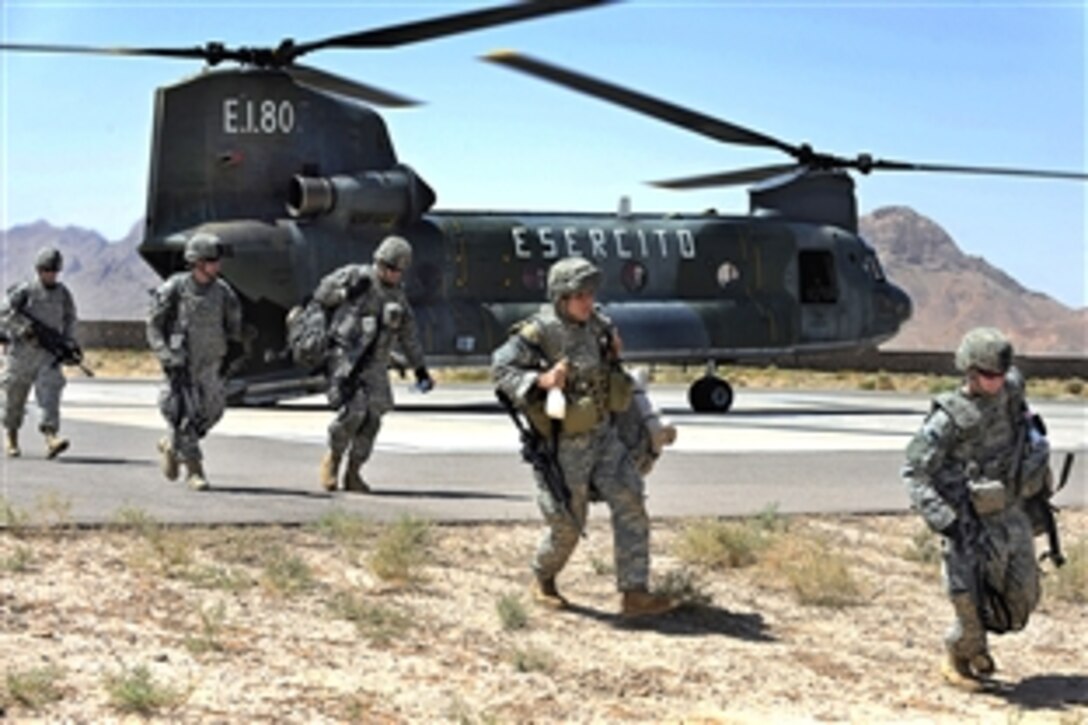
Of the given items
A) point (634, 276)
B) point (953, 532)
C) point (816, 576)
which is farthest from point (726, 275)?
point (953, 532)

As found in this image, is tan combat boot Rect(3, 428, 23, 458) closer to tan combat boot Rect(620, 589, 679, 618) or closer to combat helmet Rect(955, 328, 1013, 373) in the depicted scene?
tan combat boot Rect(620, 589, 679, 618)

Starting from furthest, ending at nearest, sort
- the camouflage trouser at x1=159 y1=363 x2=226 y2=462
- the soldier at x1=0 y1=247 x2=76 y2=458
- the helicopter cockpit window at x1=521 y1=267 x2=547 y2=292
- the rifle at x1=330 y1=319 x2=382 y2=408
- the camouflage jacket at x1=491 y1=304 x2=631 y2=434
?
the helicopter cockpit window at x1=521 y1=267 x2=547 y2=292, the soldier at x1=0 y1=247 x2=76 y2=458, the rifle at x1=330 y1=319 x2=382 y2=408, the camouflage trouser at x1=159 y1=363 x2=226 y2=462, the camouflage jacket at x1=491 y1=304 x2=631 y2=434

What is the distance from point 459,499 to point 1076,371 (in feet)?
149

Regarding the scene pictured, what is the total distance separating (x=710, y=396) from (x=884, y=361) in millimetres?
28212

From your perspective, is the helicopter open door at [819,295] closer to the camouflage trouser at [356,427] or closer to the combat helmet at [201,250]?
the camouflage trouser at [356,427]

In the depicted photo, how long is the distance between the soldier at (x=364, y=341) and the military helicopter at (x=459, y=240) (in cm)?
682

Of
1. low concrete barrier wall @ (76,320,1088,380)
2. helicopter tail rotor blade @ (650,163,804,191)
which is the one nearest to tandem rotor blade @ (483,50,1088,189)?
helicopter tail rotor blade @ (650,163,804,191)

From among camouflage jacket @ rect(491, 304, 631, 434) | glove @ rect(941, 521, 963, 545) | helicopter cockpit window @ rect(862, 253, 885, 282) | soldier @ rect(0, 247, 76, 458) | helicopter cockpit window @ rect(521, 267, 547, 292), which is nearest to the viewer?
glove @ rect(941, 521, 963, 545)

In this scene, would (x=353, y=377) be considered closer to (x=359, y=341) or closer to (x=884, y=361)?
(x=359, y=341)

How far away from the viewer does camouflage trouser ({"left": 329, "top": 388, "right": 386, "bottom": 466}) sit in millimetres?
14156

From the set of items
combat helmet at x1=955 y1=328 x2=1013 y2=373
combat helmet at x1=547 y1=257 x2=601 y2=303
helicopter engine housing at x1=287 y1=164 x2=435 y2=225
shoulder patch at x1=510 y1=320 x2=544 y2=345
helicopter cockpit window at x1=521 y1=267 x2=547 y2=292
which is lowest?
combat helmet at x1=955 y1=328 x2=1013 y2=373

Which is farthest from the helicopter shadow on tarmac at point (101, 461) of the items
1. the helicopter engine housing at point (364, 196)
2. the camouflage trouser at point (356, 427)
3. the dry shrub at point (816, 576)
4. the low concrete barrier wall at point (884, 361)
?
the low concrete barrier wall at point (884, 361)

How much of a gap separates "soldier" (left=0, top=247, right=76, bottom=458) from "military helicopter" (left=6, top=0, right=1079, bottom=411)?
505cm

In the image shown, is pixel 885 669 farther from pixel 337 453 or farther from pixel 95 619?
Answer: pixel 337 453
